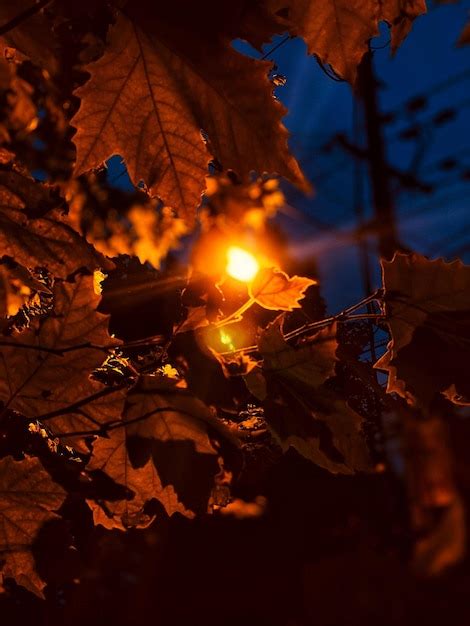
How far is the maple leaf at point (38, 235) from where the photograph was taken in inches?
44.6

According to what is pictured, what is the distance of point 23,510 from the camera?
1.06 m

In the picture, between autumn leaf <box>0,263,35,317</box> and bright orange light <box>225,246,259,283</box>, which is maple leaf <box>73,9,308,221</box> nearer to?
bright orange light <box>225,246,259,283</box>

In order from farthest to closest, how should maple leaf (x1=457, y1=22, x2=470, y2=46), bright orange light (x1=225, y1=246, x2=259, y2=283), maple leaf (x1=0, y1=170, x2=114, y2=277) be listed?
maple leaf (x1=0, y1=170, x2=114, y2=277) → bright orange light (x1=225, y1=246, x2=259, y2=283) → maple leaf (x1=457, y1=22, x2=470, y2=46)

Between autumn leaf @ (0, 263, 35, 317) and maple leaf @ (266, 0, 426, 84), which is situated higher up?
maple leaf @ (266, 0, 426, 84)

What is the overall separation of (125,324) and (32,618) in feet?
2.17

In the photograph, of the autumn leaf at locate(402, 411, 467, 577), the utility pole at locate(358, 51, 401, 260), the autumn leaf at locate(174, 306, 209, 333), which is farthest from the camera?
the autumn leaf at locate(402, 411, 467, 577)

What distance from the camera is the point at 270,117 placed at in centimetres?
96

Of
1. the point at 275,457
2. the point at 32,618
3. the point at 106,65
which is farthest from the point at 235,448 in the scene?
the point at 32,618

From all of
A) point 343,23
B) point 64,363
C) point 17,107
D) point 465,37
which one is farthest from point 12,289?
point 17,107

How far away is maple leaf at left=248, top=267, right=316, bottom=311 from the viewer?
0.97m

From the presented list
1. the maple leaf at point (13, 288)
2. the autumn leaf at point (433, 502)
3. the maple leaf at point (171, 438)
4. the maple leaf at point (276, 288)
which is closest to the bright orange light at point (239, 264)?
the maple leaf at point (276, 288)

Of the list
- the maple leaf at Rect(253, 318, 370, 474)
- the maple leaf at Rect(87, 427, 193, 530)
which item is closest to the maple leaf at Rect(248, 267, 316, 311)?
the maple leaf at Rect(253, 318, 370, 474)

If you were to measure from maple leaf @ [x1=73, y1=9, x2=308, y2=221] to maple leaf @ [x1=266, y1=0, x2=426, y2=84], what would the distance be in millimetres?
76

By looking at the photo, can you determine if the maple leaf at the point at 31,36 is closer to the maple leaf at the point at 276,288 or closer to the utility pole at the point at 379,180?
the maple leaf at the point at 276,288
